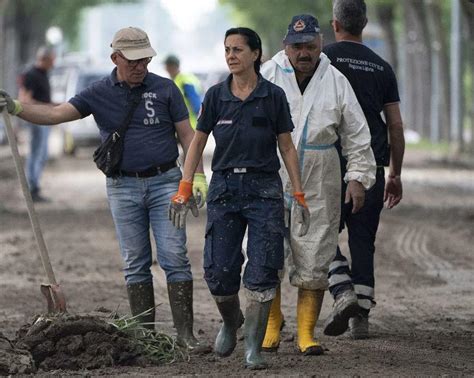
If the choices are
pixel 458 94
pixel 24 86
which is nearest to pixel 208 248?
pixel 24 86

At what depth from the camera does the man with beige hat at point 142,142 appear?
9.09 m

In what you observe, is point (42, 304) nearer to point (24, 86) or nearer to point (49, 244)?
point (49, 244)

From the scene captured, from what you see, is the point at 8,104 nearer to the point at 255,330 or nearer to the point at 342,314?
the point at 255,330

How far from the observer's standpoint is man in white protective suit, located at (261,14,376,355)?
8.95 meters

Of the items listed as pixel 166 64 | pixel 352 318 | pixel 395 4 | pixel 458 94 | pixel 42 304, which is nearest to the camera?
pixel 352 318

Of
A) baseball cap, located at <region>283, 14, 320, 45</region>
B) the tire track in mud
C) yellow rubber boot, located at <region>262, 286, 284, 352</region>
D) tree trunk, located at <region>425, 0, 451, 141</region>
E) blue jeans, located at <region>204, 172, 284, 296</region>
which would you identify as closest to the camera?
blue jeans, located at <region>204, 172, 284, 296</region>

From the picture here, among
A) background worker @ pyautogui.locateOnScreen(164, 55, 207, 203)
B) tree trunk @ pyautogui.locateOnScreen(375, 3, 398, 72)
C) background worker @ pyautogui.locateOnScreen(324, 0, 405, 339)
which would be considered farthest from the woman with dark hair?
tree trunk @ pyautogui.locateOnScreen(375, 3, 398, 72)

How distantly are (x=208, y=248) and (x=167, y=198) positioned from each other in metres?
0.64

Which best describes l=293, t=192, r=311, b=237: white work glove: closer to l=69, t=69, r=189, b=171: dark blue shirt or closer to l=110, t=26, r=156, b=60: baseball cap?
l=69, t=69, r=189, b=171: dark blue shirt

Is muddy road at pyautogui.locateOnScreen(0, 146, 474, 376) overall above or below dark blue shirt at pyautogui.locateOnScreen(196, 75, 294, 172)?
below

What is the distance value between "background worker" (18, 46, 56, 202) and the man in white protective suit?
1257cm

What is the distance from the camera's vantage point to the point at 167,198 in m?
9.12

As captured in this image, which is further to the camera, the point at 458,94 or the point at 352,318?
the point at 458,94

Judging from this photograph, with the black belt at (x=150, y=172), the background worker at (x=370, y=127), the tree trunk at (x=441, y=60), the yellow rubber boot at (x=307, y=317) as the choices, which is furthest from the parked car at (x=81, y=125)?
the yellow rubber boot at (x=307, y=317)
